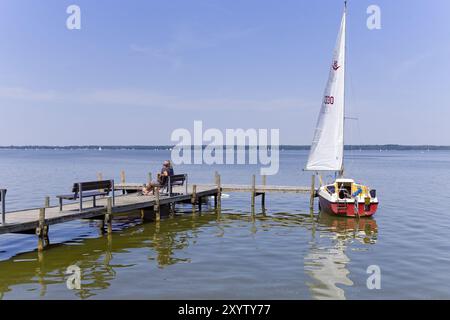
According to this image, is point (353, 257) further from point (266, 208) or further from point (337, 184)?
point (266, 208)

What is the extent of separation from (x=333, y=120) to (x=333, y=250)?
13.0 metres

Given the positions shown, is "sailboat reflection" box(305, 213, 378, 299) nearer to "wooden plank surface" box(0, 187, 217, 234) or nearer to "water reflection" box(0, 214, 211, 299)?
"water reflection" box(0, 214, 211, 299)

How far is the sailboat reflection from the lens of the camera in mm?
11673

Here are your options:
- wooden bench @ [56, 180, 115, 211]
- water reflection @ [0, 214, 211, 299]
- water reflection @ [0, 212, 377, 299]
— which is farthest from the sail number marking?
wooden bench @ [56, 180, 115, 211]

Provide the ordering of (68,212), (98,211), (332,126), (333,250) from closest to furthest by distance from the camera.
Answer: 1. (333,250)
2. (68,212)
3. (98,211)
4. (332,126)

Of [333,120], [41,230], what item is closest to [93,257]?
[41,230]

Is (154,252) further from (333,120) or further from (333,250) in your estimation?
(333,120)

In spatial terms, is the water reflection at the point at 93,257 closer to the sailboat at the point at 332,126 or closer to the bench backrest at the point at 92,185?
the bench backrest at the point at 92,185

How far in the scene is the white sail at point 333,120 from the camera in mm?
26844

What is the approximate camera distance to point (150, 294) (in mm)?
10961

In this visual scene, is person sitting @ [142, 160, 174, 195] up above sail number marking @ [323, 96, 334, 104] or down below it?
below

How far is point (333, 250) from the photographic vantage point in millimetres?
Answer: 16000

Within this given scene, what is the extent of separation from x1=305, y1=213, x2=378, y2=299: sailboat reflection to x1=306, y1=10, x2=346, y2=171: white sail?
4.32 metres
